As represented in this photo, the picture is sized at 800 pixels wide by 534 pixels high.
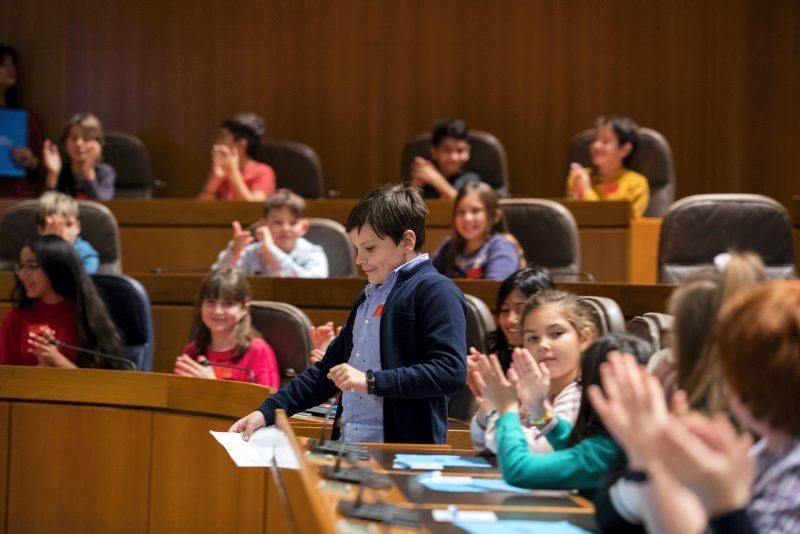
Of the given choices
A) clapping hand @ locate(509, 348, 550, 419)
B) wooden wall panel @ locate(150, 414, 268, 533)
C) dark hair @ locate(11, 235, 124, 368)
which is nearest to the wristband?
clapping hand @ locate(509, 348, 550, 419)

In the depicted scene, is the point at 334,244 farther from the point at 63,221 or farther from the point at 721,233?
the point at 721,233

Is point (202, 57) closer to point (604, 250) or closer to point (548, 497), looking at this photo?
point (604, 250)

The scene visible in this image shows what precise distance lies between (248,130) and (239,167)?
0.71ft

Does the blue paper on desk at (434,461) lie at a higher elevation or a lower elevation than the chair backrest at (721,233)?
lower

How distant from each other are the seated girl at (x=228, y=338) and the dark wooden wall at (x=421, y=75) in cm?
368

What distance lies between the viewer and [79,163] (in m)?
6.70

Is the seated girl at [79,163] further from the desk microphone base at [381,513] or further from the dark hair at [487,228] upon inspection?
the desk microphone base at [381,513]

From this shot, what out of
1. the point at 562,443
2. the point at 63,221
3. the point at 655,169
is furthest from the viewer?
the point at 655,169

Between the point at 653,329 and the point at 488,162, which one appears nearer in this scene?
the point at 653,329

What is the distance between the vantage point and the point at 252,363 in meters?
4.27

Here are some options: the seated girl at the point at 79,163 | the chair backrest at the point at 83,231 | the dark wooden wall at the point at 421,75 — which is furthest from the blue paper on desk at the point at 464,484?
the dark wooden wall at the point at 421,75

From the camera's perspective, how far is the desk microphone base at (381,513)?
6.04 ft

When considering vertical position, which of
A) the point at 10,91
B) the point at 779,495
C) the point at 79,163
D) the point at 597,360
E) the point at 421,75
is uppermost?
the point at 421,75

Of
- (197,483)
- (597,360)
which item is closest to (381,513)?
(597,360)
